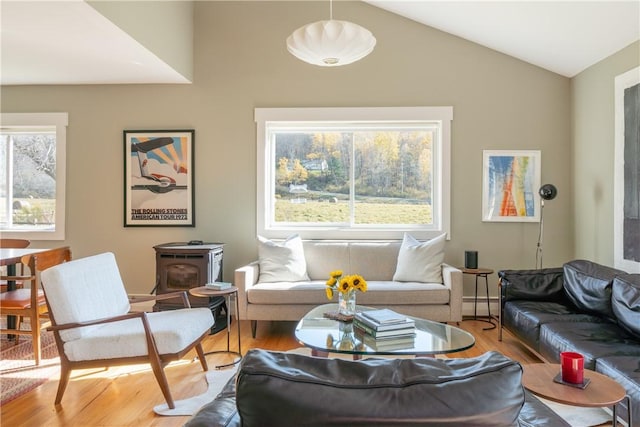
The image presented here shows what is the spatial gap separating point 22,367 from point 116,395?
1.03 metres

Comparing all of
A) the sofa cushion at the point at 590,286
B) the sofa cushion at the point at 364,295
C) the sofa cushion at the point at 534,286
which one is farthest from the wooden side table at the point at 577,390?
the sofa cushion at the point at 364,295

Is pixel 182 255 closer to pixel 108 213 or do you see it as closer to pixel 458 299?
pixel 108 213

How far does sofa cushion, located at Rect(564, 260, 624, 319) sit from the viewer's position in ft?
9.48

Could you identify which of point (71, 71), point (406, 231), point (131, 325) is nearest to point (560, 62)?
point (406, 231)

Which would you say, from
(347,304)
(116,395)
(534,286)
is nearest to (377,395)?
(347,304)

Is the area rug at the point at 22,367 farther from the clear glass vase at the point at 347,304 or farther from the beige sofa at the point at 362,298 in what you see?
the clear glass vase at the point at 347,304

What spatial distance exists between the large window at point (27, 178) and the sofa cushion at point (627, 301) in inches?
212

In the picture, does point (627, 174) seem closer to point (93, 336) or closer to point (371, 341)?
point (371, 341)

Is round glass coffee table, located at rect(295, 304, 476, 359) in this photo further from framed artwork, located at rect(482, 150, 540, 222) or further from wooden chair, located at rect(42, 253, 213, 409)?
framed artwork, located at rect(482, 150, 540, 222)

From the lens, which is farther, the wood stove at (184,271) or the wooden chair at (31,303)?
the wood stove at (184,271)

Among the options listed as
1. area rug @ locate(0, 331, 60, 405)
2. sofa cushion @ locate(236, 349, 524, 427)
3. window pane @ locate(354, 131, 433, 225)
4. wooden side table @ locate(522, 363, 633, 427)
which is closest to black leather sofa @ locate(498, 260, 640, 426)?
wooden side table @ locate(522, 363, 633, 427)

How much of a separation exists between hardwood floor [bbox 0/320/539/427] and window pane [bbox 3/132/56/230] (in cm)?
255

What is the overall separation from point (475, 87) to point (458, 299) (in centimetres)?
232

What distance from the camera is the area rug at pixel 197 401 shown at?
2408mm
